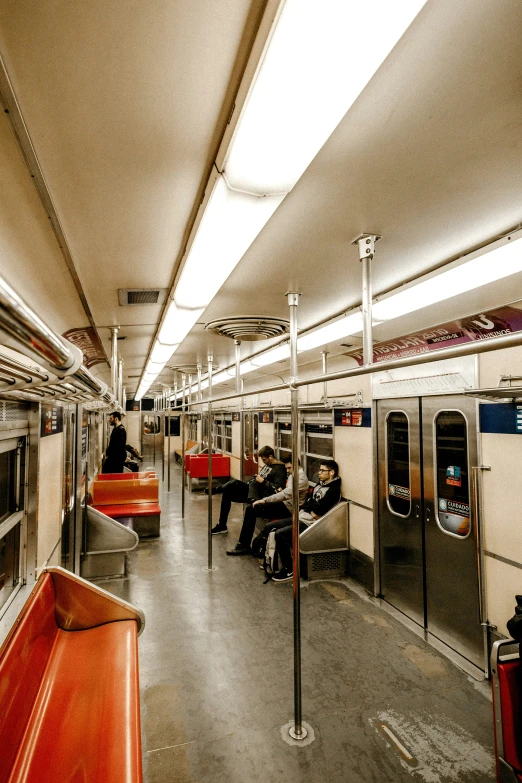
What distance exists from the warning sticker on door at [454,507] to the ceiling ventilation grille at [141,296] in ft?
10.2

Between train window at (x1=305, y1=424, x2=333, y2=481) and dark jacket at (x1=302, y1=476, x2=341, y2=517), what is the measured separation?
2.07 feet

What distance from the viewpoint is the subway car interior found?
113 cm

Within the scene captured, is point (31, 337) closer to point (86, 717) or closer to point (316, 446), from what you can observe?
point (86, 717)

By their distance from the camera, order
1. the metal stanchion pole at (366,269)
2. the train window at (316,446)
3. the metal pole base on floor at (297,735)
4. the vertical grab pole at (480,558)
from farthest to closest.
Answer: the train window at (316,446) → the vertical grab pole at (480,558) → the metal pole base on floor at (297,735) → the metal stanchion pole at (366,269)

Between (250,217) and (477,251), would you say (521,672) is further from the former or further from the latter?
(250,217)

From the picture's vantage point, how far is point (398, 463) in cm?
448

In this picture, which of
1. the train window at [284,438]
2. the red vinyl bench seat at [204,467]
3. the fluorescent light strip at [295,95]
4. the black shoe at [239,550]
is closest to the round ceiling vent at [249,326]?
the fluorescent light strip at [295,95]

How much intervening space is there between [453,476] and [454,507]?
274mm

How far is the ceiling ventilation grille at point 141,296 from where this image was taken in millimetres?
3307

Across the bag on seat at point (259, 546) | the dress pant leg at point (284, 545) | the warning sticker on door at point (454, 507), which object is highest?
the warning sticker on door at point (454, 507)

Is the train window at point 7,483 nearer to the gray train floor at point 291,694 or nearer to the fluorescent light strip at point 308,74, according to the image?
the gray train floor at point 291,694

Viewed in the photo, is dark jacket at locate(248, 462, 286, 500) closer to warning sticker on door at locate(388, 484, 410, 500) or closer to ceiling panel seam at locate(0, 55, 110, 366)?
warning sticker on door at locate(388, 484, 410, 500)

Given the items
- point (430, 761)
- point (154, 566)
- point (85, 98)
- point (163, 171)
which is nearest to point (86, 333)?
point (154, 566)

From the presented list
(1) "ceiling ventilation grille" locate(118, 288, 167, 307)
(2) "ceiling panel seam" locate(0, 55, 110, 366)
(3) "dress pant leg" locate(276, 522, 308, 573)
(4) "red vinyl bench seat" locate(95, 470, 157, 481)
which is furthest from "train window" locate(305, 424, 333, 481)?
(2) "ceiling panel seam" locate(0, 55, 110, 366)
